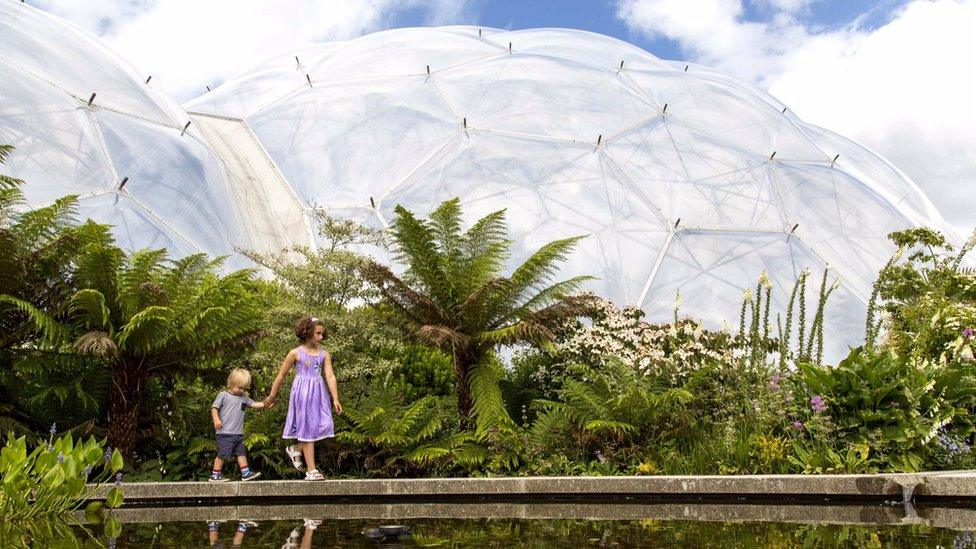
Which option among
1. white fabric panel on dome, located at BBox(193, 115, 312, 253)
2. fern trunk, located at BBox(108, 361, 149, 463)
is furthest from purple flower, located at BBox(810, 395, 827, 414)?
white fabric panel on dome, located at BBox(193, 115, 312, 253)

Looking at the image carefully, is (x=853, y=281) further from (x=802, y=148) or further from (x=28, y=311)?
(x=28, y=311)

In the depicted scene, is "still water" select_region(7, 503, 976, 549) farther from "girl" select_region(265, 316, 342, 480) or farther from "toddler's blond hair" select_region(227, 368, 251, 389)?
"toddler's blond hair" select_region(227, 368, 251, 389)

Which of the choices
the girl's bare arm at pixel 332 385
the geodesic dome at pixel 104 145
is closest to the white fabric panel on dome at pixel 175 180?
the geodesic dome at pixel 104 145

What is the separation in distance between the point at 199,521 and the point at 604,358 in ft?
18.2

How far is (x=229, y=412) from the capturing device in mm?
7996

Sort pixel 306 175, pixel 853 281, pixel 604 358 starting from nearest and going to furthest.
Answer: pixel 604 358, pixel 853 281, pixel 306 175

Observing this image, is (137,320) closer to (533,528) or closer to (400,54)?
(533,528)

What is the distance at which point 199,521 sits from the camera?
5.67 m

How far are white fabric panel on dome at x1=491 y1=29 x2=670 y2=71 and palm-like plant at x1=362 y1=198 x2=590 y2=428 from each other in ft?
41.1

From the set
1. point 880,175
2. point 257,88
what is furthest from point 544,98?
point 880,175

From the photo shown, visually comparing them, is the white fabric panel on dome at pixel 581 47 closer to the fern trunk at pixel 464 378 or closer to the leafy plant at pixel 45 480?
the fern trunk at pixel 464 378

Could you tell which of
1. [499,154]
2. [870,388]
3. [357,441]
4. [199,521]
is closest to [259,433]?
[357,441]

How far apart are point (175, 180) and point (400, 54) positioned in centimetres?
767

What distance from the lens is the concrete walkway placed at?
6438 millimetres
